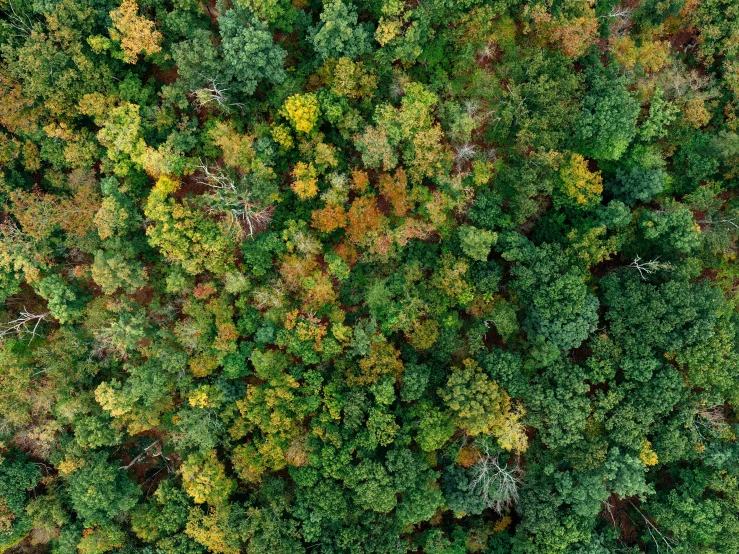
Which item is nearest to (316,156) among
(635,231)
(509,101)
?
(509,101)

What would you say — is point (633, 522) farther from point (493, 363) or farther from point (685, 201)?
point (685, 201)

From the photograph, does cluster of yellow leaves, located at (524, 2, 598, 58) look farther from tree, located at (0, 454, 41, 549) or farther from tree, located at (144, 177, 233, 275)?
tree, located at (0, 454, 41, 549)

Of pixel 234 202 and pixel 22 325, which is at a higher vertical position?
pixel 234 202

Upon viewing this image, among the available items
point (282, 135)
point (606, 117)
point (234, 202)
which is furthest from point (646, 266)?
point (234, 202)

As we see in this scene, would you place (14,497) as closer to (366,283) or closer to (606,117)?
(366,283)

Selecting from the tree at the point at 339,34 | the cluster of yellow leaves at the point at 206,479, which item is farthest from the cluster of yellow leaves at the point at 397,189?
the cluster of yellow leaves at the point at 206,479
